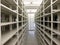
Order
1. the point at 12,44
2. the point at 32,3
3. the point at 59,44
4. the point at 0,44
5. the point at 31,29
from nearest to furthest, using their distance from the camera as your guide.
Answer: the point at 0,44, the point at 59,44, the point at 12,44, the point at 32,3, the point at 31,29

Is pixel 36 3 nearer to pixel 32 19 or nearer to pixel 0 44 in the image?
pixel 32 19

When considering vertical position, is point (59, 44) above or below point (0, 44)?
below

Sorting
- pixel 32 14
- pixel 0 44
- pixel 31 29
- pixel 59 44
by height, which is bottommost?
pixel 31 29

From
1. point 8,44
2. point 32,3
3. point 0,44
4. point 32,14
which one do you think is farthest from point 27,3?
point 0,44

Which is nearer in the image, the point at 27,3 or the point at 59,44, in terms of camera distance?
the point at 59,44

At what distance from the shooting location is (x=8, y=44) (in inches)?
85.8

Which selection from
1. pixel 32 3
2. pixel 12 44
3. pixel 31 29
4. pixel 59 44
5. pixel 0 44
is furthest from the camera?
pixel 31 29

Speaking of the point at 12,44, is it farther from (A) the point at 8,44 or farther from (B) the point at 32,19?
(B) the point at 32,19

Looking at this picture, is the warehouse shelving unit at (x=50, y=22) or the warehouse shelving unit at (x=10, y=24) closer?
the warehouse shelving unit at (x=10, y=24)

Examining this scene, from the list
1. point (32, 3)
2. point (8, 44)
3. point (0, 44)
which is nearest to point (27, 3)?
point (32, 3)

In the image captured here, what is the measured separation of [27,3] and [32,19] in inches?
201

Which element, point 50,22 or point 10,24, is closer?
point 10,24

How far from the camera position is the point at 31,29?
13.1 meters

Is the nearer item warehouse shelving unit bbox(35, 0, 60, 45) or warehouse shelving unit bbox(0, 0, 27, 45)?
warehouse shelving unit bbox(0, 0, 27, 45)
